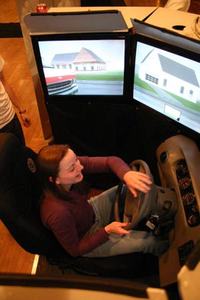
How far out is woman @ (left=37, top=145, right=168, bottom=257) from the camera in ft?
3.84

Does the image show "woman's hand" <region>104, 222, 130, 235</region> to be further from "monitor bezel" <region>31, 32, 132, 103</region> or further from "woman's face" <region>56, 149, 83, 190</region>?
"monitor bezel" <region>31, 32, 132, 103</region>

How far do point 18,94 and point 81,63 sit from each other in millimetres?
1969

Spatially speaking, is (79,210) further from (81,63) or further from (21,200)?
(81,63)

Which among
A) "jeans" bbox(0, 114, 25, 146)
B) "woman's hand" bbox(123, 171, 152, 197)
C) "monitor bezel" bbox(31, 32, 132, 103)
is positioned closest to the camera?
"woman's hand" bbox(123, 171, 152, 197)

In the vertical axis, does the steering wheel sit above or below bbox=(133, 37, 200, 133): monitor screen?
below

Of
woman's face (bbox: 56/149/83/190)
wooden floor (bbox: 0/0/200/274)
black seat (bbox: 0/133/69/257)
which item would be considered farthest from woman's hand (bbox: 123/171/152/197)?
wooden floor (bbox: 0/0/200/274)

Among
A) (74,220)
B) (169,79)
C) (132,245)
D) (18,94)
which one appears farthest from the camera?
(18,94)

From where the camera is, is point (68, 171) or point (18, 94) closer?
point (68, 171)

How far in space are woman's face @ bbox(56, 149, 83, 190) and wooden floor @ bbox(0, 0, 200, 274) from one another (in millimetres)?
789

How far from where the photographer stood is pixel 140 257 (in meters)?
1.41

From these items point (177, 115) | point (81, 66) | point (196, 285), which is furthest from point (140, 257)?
point (81, 66)

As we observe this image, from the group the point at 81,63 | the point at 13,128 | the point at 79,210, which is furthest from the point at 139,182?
the point at 13,128

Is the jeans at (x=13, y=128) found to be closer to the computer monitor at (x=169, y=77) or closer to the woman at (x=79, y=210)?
the woman at (x=79, y=210)

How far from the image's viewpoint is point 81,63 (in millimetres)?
1672
